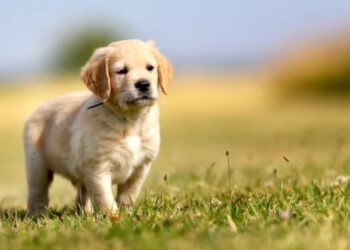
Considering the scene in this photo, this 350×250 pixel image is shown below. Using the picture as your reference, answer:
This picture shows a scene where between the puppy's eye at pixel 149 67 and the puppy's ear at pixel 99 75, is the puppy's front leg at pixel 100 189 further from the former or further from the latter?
the puppy's eye at pixel 149 67

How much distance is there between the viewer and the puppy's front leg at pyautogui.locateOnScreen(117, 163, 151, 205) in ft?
19.2

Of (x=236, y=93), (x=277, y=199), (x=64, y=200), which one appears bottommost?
(x=236, y=93)

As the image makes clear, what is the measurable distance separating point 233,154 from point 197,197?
7783 mm

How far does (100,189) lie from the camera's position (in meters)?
5.54

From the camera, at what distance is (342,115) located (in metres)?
21.0

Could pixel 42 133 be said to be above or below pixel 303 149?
above

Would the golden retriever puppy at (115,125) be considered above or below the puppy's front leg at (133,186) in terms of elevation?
above

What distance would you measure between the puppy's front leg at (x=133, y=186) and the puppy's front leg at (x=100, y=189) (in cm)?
30

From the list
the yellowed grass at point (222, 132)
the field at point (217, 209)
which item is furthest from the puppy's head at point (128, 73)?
the yellowed grass at point (222, 132)

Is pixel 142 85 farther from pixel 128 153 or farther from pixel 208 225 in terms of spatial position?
pixel 208 225

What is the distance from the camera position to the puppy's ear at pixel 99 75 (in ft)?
18.4

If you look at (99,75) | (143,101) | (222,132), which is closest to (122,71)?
(99,75)

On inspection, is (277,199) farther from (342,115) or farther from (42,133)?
(342,115)

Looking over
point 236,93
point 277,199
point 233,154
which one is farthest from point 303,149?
point 236,93
